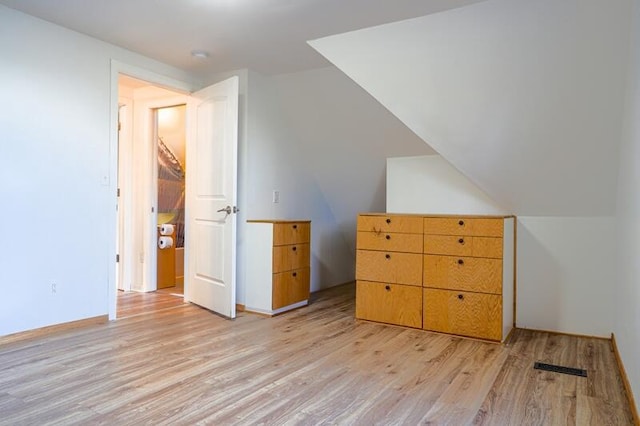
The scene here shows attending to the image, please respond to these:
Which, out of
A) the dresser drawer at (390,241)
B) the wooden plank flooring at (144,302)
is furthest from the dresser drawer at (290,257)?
the wooden plank flooring at (144,302)

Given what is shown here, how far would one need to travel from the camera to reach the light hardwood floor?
1910 millimetres

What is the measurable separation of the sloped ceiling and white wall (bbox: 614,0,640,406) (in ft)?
0.51

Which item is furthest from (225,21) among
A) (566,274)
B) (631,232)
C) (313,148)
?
(566,274)

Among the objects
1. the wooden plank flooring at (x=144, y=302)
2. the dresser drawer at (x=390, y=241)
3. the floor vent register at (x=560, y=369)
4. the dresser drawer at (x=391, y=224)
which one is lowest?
the wooden plank flooring at (x=144, y=302)

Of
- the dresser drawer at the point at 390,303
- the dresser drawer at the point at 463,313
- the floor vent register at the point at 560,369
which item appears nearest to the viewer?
the floor vent register at the point at 560,369

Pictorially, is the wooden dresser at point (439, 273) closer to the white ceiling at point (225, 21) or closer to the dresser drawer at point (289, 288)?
→ the dresser drawer at point (289, 288)

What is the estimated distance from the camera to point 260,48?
3.35 m

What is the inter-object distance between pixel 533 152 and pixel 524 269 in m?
1.03

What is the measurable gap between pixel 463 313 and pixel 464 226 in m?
0.64

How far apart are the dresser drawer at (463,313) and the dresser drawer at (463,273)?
50mm

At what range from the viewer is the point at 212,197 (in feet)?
12.8

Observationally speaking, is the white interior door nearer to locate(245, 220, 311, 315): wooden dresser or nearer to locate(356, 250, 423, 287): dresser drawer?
locate(245, 220, 311, 315): wooden dresser

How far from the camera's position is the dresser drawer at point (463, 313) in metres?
3.01

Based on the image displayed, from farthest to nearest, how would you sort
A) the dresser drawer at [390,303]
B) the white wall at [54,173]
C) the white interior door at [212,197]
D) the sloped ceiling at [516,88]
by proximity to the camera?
the white interior door at [212,197], the dresser drawer at [390,303], the white wall at [54,173], the sloped ceiling at [516,88]
